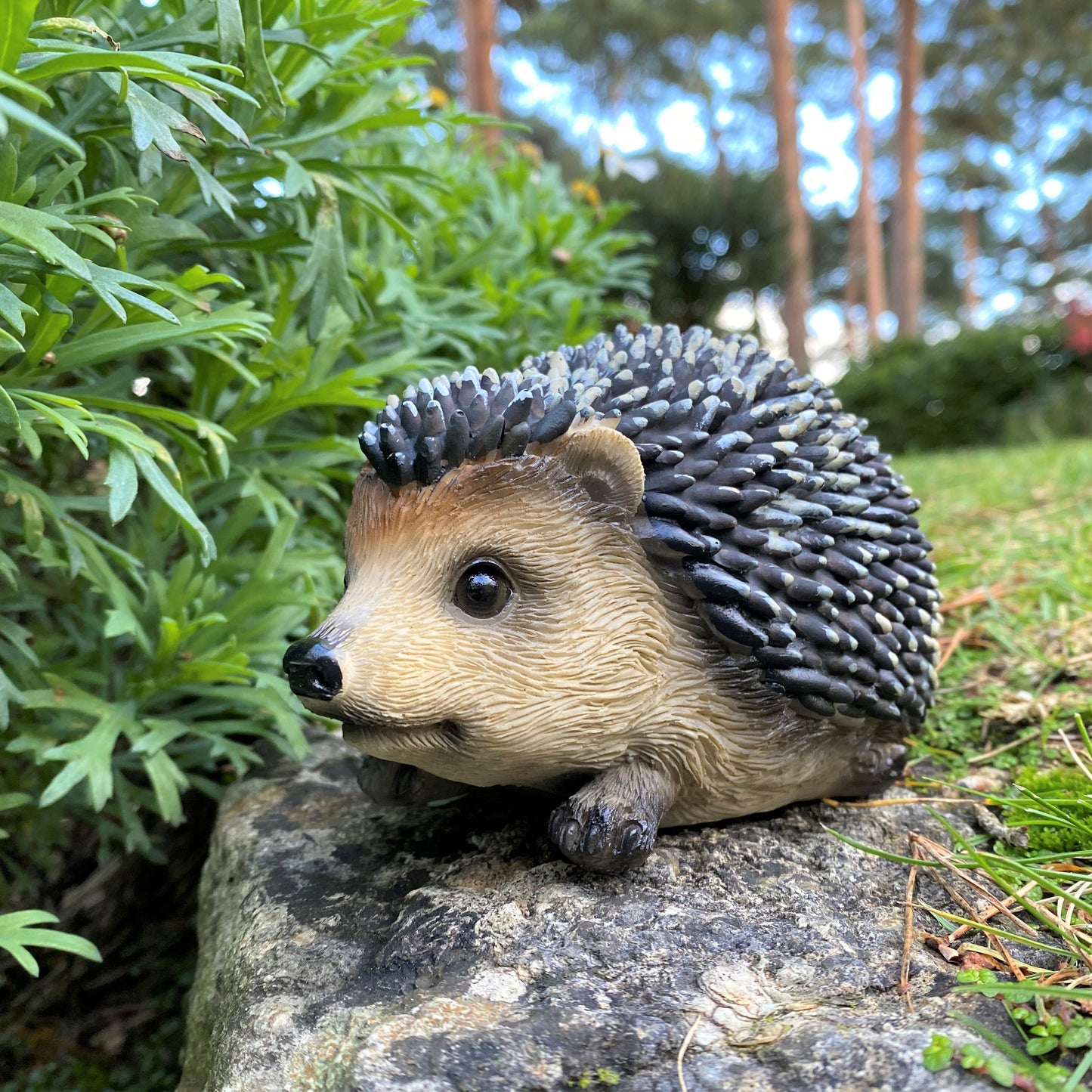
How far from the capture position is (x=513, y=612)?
173 cm

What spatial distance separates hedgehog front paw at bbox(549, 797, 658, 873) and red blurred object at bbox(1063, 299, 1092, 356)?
825 cm

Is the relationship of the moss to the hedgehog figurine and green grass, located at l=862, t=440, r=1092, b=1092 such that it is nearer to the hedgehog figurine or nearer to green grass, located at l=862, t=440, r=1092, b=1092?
green grass, located at l=862, t=440, r=1092, b=1092

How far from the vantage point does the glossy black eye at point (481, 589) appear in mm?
1709

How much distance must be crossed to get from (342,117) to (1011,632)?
2644mm

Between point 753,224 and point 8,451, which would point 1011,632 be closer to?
point 8,451

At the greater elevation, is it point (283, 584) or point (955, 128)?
point (955, 128)

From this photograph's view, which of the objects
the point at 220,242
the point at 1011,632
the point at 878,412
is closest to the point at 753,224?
the point at 878,412

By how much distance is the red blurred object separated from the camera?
8.02 meters

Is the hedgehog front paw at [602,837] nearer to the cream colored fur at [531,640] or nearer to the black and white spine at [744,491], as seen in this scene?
the cream colored fur at [531,640]

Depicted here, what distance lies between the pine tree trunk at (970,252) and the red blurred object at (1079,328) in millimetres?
14997

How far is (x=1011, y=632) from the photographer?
9.44 feet

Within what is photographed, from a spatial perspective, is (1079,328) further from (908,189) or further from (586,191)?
(586,191)

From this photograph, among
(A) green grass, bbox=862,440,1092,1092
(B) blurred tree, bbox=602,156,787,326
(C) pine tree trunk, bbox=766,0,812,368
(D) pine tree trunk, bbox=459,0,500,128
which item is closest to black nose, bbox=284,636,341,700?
(A) green grass, bbox=862,440,1092,1092

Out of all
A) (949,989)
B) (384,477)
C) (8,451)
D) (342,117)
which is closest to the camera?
(949,989)
